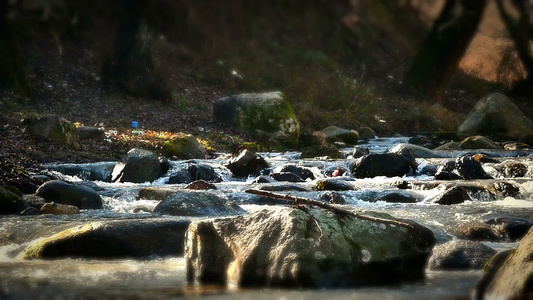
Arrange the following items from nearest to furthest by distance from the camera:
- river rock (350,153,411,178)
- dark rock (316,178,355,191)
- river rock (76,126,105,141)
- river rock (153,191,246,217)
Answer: river rock (153,191,246,217), dark rock (316,178,355,191), river rock (350,153,411,178), river rock (76,126,105,141)

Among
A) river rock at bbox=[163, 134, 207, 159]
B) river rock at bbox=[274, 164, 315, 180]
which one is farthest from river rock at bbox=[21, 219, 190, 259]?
river rock at bbox=[163, 134, 207, 159]

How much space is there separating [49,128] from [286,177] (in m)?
4.79

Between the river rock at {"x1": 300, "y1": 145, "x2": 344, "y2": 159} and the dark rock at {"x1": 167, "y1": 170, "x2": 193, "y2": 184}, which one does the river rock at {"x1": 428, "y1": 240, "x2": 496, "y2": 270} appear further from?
the river rock at {"x1": 300, "y1": 145, "x2": 344, "y2": 159}

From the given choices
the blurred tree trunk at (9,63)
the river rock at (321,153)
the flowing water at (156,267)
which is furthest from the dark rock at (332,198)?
the blurred tree trunk at (9,63)

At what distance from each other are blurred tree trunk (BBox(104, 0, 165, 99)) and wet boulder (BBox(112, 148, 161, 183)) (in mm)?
7364

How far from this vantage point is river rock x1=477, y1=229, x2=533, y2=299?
3352 millimetres

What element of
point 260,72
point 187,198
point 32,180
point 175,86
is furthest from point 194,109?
point 187,198

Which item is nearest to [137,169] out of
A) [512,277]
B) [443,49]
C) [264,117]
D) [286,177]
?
[286,177]

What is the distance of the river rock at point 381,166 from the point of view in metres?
12.4

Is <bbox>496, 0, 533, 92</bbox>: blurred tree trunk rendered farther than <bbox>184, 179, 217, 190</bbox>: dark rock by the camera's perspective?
Yes

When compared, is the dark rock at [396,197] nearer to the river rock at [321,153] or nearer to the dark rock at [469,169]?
the dark rock at [469,169]

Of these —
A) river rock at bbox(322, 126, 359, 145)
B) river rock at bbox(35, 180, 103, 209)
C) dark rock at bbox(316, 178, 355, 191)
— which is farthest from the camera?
river rock at bbox(322, 126, 359, 145)

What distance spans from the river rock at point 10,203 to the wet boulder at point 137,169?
3.60m

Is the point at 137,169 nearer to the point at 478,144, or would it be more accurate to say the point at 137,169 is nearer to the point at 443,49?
the point at 478,144
